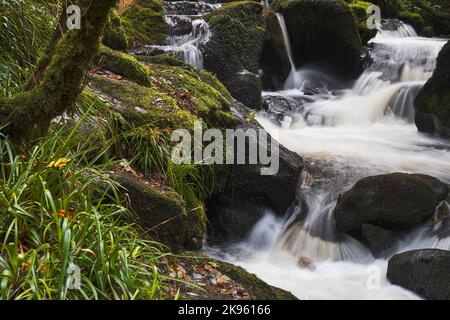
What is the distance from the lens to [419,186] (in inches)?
246

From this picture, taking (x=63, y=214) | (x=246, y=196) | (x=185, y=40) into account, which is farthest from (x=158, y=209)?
(x=185, y=40)

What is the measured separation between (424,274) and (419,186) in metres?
1.44

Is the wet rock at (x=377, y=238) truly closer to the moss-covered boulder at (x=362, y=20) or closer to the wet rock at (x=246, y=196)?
the wet rock at (x=246, y=196)

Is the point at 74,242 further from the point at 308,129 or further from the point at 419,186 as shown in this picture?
the point at 308,129

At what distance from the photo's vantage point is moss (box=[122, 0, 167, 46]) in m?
10.1

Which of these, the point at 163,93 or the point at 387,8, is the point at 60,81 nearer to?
the point at 163,93

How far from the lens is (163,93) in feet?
19.9

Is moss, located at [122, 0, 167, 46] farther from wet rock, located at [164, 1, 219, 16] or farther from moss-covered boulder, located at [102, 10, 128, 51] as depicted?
moss-covered boulder, located at [102, 10, 128, 51]

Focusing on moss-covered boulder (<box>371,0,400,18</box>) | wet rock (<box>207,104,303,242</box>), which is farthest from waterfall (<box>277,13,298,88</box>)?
moss-covered boulder (<box>371,0,400,18</box>)

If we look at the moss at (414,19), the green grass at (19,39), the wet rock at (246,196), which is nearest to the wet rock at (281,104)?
the wet rock at (246,196)

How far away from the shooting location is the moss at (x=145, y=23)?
33.1 feet

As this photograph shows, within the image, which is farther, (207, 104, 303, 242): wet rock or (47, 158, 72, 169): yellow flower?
(207, 104, 303, 242): wet rock

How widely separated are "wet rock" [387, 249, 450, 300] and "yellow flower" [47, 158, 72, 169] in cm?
378
